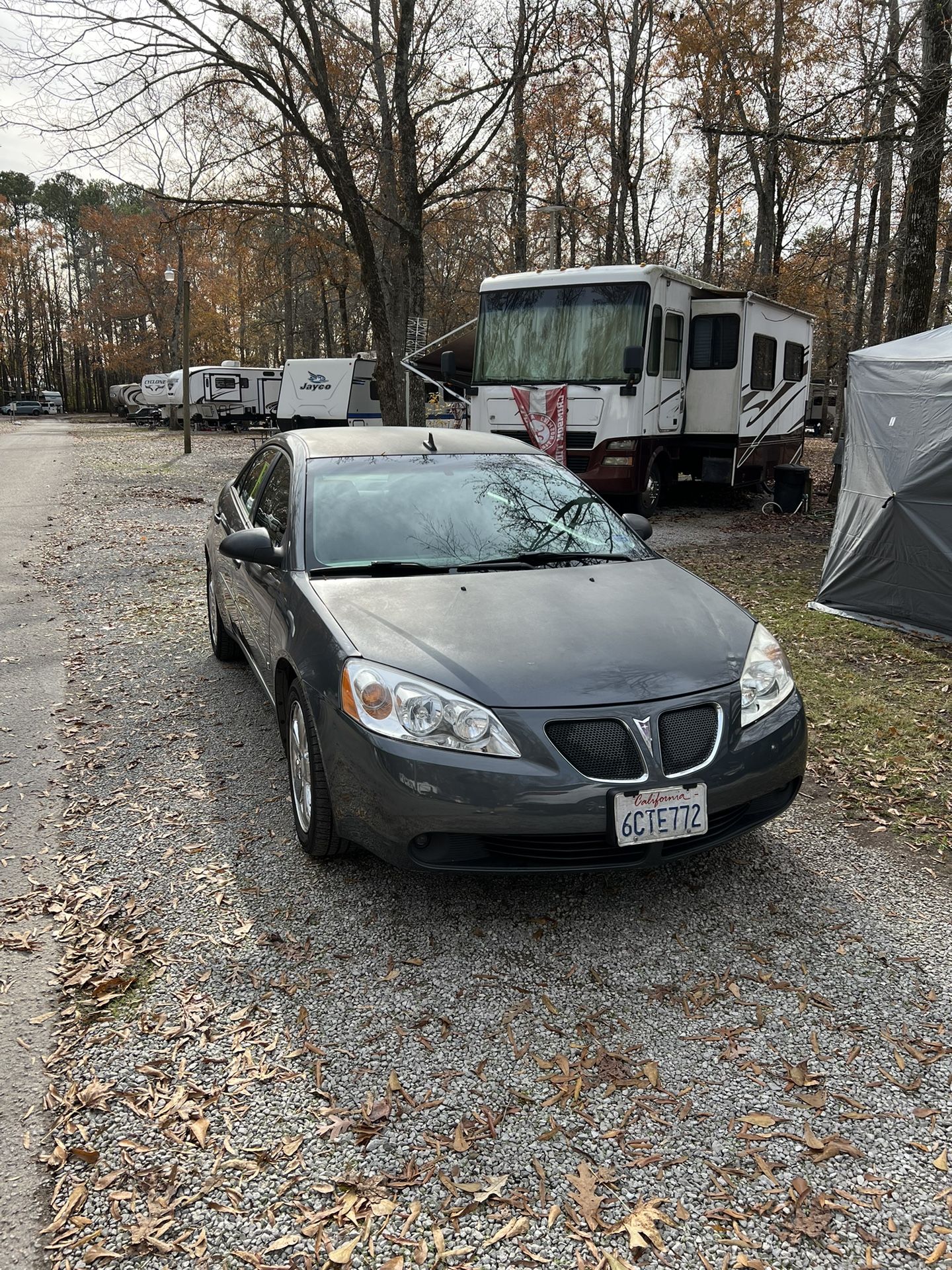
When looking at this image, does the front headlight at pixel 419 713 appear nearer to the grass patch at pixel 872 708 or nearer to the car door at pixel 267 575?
the car door at pixel 267 575

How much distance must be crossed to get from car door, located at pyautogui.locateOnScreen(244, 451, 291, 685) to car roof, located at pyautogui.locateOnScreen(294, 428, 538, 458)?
206mm

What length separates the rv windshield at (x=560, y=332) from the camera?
1228 cm

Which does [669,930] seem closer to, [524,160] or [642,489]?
[642,489]

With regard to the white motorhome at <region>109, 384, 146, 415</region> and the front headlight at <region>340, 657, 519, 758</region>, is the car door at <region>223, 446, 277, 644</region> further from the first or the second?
the white motorhome at <region>109, 384, 146, 415</region>

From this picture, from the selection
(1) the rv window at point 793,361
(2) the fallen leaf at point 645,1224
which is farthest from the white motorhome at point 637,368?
(2) the fallen leaf at point 645,1224

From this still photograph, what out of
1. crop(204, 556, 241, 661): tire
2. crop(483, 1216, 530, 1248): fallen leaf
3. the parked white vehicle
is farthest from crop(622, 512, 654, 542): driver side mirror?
the parked white vehicle

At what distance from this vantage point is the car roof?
15.9 ft

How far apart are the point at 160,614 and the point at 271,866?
5054 millimetres

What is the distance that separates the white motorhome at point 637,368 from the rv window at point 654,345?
0.08ft

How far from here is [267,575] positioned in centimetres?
449

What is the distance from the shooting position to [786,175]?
87.2 feet

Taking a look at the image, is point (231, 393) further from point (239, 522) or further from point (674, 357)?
point (239, 522)

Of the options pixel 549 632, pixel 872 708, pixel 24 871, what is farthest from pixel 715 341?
pixel 24 871

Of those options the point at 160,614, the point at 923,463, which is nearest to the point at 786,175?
the point at 923,463
